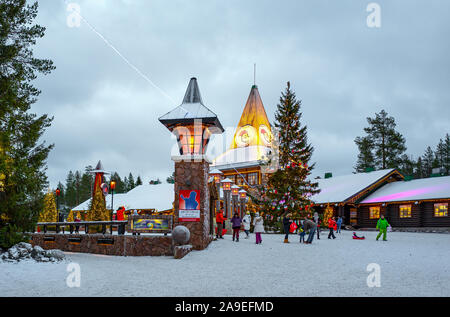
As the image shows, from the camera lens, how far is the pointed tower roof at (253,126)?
47.6 metres

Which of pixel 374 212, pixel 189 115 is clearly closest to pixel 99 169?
pixel 189 115

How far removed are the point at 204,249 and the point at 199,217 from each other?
1330mm

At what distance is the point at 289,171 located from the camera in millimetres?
31016

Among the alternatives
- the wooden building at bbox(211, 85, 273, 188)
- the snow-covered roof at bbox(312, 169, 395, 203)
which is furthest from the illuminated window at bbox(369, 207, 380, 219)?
the wooden building at bbox(211, 85, 273, 188)

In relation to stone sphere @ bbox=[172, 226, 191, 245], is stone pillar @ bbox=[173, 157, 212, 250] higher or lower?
higher

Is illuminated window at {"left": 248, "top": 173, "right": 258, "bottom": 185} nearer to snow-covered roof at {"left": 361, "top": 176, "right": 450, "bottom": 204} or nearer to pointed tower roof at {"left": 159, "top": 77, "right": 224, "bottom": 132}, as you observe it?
snow-covered roof at {"left": 361, "top": 176, "right": 450, "bottom": 204}

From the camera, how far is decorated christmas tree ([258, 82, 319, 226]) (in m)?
30.2

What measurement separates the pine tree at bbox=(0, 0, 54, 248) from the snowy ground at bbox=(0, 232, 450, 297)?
72.9 inches

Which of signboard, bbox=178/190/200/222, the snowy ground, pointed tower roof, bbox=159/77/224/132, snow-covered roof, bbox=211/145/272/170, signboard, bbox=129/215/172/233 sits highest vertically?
snow-covered roof, bbox=211/145/272/170

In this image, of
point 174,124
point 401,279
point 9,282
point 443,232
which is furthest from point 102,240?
point 443,232

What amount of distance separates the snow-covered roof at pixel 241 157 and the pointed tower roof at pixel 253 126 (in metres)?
0.79

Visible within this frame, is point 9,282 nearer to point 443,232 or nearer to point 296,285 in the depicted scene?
point 296,285

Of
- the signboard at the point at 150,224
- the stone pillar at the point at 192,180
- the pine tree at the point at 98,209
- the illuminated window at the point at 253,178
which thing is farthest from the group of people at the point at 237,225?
the illuminated window at the point at 253,178

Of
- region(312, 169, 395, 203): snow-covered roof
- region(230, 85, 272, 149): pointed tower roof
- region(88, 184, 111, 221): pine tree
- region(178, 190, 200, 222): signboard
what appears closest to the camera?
region(178, 190, 200, 222): signboard
